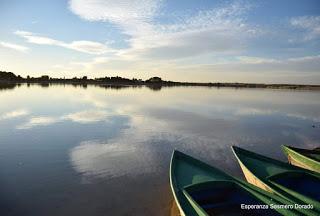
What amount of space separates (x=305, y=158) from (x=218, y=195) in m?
6.11

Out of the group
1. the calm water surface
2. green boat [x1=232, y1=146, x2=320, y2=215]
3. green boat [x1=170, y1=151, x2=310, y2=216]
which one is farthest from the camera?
the calm water surface

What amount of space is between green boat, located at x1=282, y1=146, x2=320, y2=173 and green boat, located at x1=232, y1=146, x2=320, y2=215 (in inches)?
94.7

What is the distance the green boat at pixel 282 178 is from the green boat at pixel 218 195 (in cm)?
87

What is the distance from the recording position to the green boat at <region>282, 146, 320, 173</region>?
39.4 feet

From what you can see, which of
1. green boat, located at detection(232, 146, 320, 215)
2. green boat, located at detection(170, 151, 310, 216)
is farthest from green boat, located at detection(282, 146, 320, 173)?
green boat, located at detection(170, 151, 310, 216)

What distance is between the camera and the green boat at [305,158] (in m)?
12.0

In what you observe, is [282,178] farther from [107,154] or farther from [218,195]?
[107,154]

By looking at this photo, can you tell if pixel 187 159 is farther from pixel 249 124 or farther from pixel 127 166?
pixel 249 124

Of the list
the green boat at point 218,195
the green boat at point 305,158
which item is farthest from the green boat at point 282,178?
the green boat at point 305,158

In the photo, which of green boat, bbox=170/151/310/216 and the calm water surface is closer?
green boat, bbox=170/151/310/216

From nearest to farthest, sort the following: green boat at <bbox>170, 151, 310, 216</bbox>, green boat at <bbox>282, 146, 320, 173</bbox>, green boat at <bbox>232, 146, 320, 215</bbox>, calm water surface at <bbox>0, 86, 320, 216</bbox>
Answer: green boat at <bbox>170, 151, 310, 216</bbox>, green boat at <bbox>232, 146, 320, 215</bbox>, calm water surface at <bbox>0, 86, 320, 216</bbox>, green boat at <bbox>282, 146, 320, 173</bbox>

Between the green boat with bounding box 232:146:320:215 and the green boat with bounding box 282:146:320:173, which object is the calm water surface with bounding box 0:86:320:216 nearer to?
the green boat with bounding box 282:146:320:173

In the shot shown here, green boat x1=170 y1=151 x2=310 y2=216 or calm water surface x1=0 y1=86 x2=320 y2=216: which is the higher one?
green boat x1=170 y1=151 x2=310 y2=216

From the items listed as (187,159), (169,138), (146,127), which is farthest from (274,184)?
(146,127)
